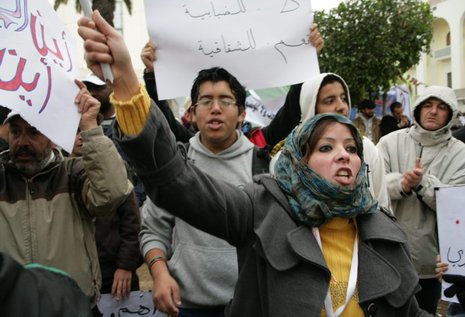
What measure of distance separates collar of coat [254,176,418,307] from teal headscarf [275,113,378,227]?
0.03 meters

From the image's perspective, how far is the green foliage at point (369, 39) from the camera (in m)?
13.7

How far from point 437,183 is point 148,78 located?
1834mm

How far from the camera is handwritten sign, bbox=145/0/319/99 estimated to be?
2623mm

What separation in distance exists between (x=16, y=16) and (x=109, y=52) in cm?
95

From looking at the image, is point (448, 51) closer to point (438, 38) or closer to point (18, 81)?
point (438, 38)

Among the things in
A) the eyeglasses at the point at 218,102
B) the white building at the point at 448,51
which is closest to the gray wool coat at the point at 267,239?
the eyeglasses at the point at 218,102

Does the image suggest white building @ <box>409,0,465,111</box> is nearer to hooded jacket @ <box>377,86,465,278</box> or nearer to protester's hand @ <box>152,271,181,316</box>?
hooded jacket @ <box>377,86,465,278</box>

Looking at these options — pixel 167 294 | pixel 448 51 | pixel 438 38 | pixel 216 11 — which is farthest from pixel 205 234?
pixel 438 38

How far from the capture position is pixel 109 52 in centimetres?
142

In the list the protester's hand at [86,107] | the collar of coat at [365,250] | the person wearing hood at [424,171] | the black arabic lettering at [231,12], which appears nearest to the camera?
the collar of coat at [365,250]

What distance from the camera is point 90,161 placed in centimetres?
229

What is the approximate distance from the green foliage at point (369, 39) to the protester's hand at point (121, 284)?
1172 centimetres

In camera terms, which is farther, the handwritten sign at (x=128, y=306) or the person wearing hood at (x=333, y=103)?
the handwritten sign at (x=128, y=306)

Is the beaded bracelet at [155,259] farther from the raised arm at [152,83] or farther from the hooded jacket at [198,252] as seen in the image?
the raised arm at [152,83]
